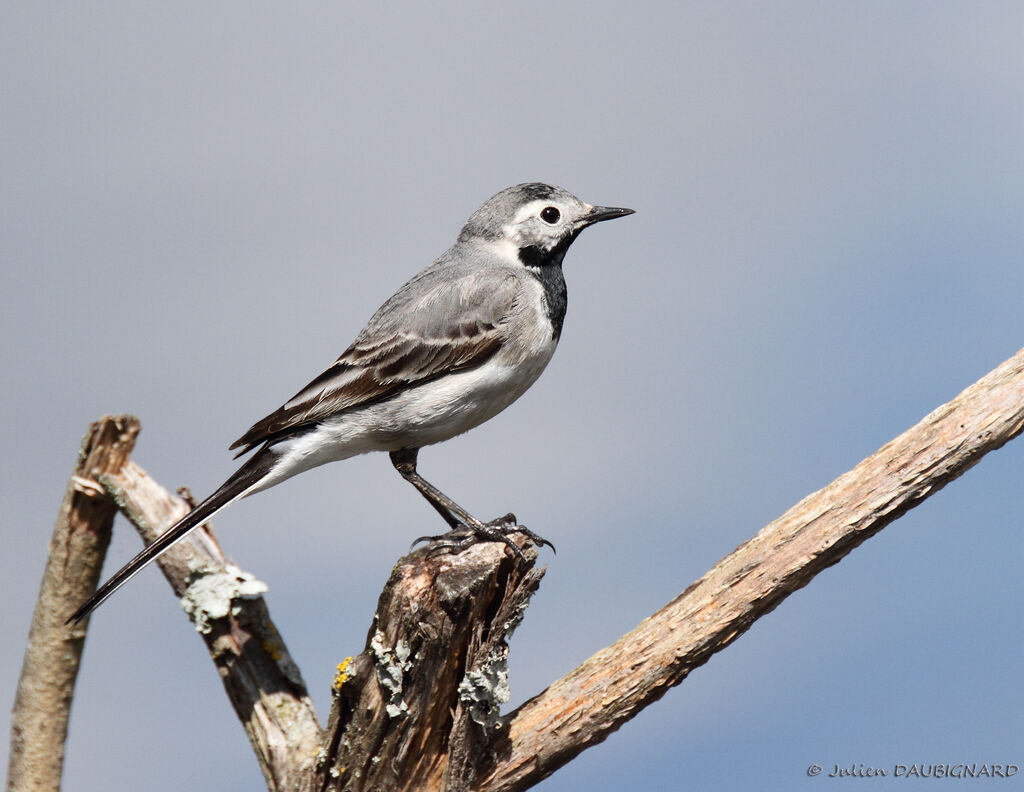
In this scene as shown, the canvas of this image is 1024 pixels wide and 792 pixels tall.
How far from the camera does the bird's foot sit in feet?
17.4

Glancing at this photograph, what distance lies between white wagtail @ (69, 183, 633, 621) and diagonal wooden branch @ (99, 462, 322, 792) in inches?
33.5

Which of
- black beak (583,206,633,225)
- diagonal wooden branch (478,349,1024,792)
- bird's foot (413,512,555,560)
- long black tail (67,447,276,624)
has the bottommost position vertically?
diagonal wooden branch (478,349,1024,792)

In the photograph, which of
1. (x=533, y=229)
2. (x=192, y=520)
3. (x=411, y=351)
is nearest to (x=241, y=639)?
(x=192, y=520)

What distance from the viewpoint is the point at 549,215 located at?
22.2 ft

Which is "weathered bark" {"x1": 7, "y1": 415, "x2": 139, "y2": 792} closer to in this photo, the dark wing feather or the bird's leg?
the dark wing feather

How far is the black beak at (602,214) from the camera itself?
688 centimetres

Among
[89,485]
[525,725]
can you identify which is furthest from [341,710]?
[89,485]

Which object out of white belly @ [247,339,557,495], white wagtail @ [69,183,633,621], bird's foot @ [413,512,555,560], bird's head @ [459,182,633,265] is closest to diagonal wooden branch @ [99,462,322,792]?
white wagtail @ [69,183,633,621]

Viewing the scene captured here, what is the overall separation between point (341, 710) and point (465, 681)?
0.71m

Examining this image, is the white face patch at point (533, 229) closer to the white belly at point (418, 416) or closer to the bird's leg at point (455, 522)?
the white belly at point (418, 416)

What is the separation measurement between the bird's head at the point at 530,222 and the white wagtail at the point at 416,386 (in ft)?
1.19

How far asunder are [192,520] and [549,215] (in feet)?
9.84

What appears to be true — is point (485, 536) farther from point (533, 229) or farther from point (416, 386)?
point (533, 229)

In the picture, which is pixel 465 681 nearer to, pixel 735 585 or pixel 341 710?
pixel 341 710
